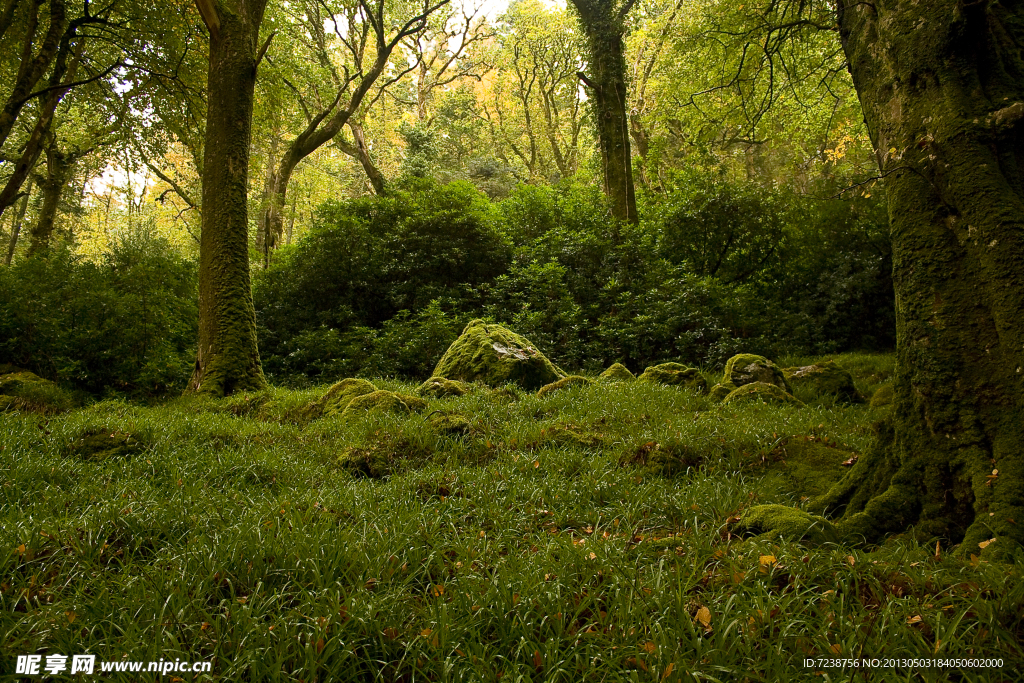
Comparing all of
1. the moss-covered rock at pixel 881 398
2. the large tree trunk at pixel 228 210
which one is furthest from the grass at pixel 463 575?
the large tree trunk at pixel 228 210

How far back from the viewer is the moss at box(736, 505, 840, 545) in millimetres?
2803

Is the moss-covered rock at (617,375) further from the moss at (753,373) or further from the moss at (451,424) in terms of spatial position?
the moss at (451,424)

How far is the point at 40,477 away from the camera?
149 inches

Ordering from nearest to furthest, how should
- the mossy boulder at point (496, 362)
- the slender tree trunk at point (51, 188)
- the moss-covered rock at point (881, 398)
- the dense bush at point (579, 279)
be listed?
the moss-covered rock at point (881, 398) < the mossy boulder at point (496, 362) < the dense bush at point (579, 279) < the slender tree trunk at point (51, 188)

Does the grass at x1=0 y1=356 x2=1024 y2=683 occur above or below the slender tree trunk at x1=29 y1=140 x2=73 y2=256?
below

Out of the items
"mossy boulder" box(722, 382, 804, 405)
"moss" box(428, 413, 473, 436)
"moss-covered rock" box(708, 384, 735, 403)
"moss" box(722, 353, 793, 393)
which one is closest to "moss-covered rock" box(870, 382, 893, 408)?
"mossy boulder" box(722, 382, 804, 405)

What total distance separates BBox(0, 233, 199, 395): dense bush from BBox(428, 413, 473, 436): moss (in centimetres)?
737

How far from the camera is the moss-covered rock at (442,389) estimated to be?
714cm

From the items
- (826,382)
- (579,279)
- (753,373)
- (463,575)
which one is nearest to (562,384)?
(753,373)

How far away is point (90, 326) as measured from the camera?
9.41 metres

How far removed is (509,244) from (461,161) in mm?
17440

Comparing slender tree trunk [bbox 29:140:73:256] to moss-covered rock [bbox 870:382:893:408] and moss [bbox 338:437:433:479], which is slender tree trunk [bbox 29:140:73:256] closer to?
moss [bbox 338:437:433:479]

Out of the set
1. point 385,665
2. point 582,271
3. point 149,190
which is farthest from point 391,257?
A: point 149,190

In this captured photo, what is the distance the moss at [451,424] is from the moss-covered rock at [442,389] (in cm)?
160
